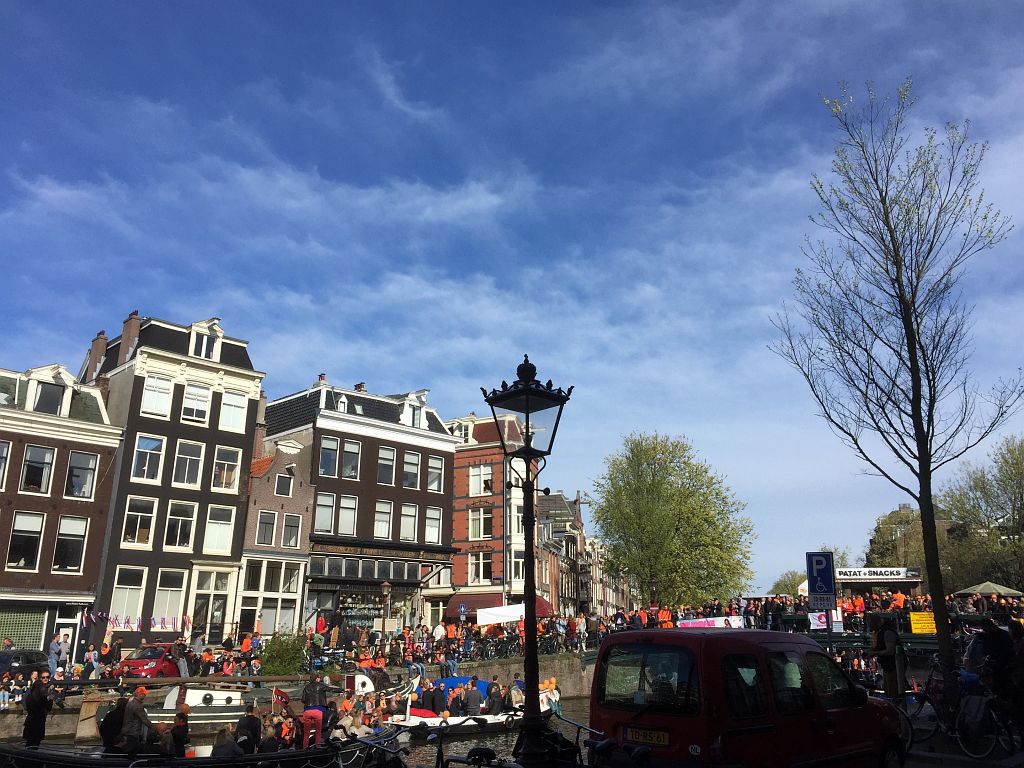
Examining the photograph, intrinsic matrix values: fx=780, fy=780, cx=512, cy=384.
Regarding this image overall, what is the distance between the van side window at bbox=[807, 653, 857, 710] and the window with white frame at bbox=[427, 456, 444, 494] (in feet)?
123

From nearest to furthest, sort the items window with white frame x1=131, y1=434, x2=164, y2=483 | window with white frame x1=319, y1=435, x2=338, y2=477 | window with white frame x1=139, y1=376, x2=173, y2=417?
window with white frame x1=131, y1=434, x2=164, y2=483, window with white frame x1=139, y1=376, x2=173, y2=417, window with white frame x1=319, y1=435, x2=338, y2=477

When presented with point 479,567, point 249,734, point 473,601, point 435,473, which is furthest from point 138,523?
point 249,734

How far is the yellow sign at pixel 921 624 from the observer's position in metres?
24.4

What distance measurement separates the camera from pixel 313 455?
134 feet

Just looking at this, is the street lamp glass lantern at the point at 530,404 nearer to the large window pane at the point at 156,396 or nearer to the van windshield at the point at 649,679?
the van windshield at the point at 649,679

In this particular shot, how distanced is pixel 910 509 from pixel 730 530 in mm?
40111

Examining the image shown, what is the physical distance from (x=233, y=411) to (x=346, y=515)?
8.05 meters

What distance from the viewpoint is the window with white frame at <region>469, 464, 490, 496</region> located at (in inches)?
2003

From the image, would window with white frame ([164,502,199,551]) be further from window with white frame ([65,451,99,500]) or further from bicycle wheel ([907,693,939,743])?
bicycle wheel ([907,693,939,743])

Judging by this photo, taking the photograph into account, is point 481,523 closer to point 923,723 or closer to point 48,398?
point 48,398

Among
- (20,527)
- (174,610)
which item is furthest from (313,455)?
(20,527)

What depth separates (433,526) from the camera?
44875mm

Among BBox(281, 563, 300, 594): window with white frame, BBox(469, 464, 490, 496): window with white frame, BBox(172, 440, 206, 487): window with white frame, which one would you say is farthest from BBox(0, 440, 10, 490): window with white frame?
BBox(469, 464, 490, 496): window with white frame

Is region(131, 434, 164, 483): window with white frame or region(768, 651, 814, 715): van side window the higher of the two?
region(131, 434, 164, 483): window with white frame
